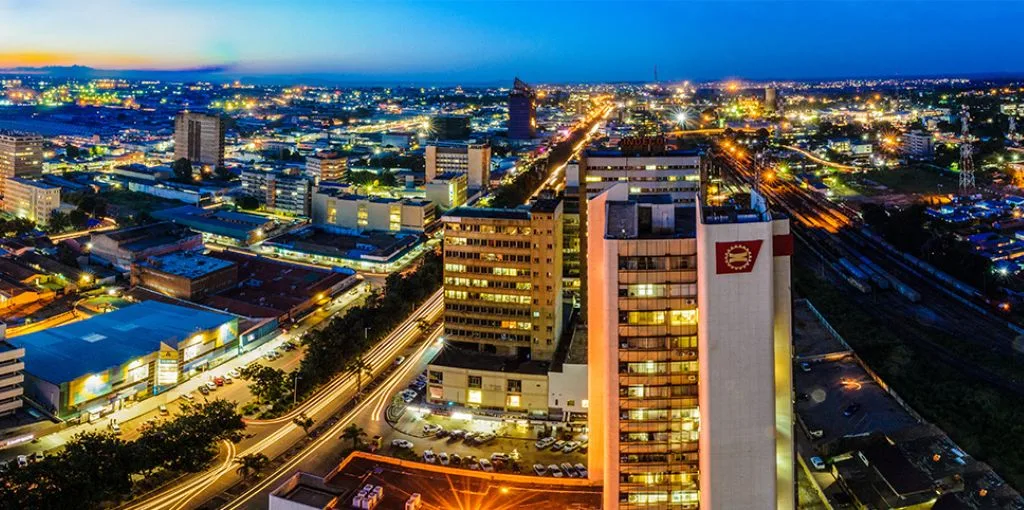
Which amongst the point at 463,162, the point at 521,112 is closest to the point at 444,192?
the point at 463,162

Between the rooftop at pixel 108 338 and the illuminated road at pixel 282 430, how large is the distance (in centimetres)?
349

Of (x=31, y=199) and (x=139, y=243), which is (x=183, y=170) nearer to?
(x=31, y=199)

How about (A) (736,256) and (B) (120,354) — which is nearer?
(A) (736,256)

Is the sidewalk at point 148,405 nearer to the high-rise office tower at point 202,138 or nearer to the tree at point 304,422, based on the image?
the tree at point 304,422

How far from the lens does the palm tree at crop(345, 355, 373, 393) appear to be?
16734 millimetres

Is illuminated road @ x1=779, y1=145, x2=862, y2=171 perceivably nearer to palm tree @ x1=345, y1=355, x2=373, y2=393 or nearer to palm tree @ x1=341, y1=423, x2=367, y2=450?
palm tree @ x1=345, y1=355, x2=373, y2=393

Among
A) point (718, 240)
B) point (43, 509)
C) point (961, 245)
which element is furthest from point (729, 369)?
point (961, 245)

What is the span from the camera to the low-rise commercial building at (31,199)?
33406 millimetres

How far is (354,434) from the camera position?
13875 mm

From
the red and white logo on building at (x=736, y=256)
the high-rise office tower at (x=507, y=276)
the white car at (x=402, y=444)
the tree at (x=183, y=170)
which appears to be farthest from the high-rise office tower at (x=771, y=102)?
Answer: the red and white logo on building at (x=736, y=256)

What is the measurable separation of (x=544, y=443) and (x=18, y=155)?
112ft

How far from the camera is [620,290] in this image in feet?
28.7

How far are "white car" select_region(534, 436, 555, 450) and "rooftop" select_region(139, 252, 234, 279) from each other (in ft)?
41.0

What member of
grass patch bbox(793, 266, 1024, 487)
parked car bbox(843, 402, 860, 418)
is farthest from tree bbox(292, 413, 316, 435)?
grass patch bbox(793, 266, 1024, 487)
